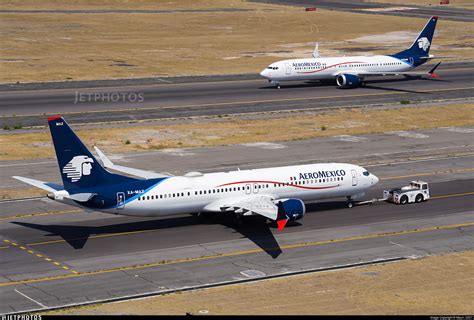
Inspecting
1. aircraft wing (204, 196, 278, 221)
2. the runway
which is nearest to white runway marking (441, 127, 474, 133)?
the runway

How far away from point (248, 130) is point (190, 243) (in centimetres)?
4361

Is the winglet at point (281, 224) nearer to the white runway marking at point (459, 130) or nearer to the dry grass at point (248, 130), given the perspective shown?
the dry grass at point (248, 130)

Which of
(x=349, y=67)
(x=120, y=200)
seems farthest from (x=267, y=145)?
(x=349, y=67)

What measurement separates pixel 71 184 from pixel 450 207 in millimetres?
31853

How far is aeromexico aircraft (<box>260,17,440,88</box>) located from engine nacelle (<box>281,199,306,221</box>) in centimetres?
6721

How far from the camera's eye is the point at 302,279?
2290 inches

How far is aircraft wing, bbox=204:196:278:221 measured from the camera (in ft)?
219

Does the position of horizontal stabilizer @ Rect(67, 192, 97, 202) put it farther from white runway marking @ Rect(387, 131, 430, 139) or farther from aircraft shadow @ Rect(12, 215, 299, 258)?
white runway marking @ Rect(387, 131, 430, 139)

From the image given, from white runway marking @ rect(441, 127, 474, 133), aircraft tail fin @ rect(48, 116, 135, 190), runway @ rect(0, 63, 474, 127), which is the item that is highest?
runway @ rect(0, 63, 474, 127)

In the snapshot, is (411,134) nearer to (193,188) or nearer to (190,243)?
(193,188)

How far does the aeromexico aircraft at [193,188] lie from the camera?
2514 inches

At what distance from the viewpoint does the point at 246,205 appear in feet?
224

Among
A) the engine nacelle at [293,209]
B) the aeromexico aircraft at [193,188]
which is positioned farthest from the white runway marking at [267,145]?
the engine nacelle at [293,209]

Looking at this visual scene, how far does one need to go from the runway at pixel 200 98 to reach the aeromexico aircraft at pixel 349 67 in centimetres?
175
